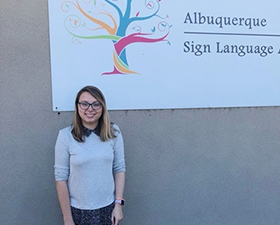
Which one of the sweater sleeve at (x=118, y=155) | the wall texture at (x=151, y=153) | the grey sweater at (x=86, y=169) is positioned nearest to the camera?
the grey sweater at (x=86, y=169)

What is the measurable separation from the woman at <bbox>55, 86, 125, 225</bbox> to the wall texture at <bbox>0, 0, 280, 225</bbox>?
546 mm

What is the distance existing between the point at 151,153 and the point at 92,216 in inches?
37.7

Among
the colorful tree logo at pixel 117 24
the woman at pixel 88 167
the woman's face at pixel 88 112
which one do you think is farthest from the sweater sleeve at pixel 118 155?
the colorful tree logo at pixel 117 24

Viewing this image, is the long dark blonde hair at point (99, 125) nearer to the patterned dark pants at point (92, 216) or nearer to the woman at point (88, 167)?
the woman at point (88, 167)

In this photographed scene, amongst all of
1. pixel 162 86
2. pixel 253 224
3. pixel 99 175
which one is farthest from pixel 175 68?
pixel 253 224

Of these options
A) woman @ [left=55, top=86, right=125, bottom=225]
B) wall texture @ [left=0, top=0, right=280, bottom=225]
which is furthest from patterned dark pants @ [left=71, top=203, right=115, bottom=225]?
wall texture @ [left=0, top=0, right=280, bottom=225]

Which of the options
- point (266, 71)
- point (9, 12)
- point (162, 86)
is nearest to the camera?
point (9, 12)

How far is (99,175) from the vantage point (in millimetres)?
2662

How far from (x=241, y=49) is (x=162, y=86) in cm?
86

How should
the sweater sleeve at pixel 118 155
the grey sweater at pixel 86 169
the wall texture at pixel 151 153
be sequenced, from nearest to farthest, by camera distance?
the grey sweater at pixel 86 169 < the sweater sleeve at pixel 118 155 < the wall texture at pixel 151 153

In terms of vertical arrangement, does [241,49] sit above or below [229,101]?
above

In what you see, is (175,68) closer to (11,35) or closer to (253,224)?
(11,35)

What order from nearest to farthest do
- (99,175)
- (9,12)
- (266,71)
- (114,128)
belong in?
1. (99,175)
2. (114,128)
3. (9,12)
4. (266,71)

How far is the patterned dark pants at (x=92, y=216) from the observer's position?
266 cm
